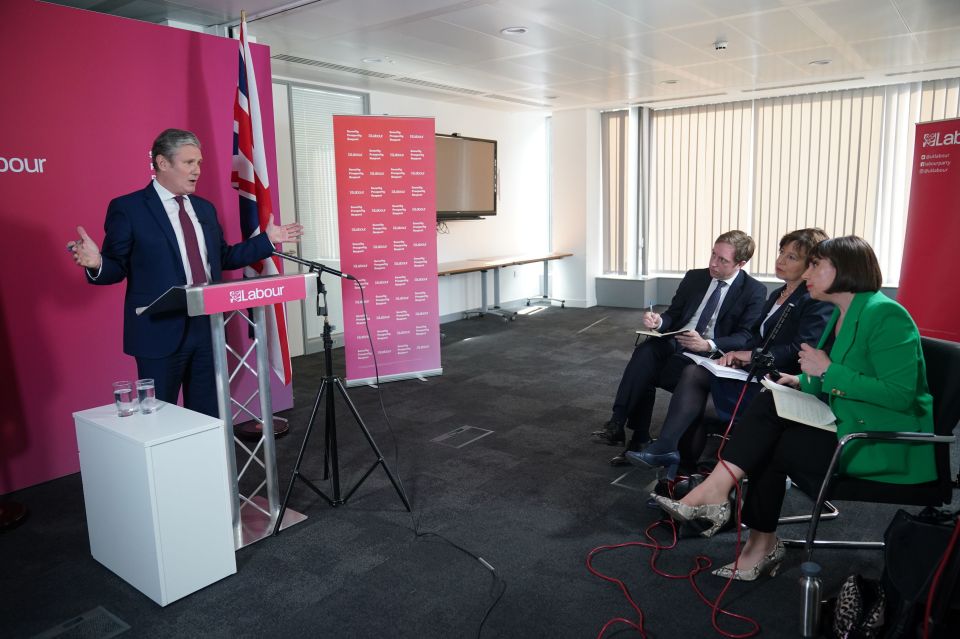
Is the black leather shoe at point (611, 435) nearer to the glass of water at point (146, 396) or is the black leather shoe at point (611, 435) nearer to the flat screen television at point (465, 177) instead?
the glass of water at point (146, 396)

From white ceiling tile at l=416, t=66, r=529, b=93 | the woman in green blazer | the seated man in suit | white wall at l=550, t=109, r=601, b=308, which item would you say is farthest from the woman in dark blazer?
white wall at l=550, t=109, r=601, b=308

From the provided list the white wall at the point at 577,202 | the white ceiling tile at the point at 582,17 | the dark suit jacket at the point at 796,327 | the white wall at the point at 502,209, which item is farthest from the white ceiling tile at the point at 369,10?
the white wall at the point at 577,202

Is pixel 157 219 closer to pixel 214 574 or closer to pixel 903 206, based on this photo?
pixel 214 574

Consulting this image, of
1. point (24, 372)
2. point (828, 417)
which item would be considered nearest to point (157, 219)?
A: point (24, 372)

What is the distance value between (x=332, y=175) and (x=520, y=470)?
414 centimetres

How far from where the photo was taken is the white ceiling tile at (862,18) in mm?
4199

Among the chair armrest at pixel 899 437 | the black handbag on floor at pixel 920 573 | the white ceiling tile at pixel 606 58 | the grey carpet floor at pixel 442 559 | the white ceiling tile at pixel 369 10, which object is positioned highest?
the white ceiling tile at pixel 606 58

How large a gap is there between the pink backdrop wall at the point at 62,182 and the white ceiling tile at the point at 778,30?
3600 millimetres

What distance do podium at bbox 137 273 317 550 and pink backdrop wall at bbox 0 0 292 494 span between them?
119 centimetres

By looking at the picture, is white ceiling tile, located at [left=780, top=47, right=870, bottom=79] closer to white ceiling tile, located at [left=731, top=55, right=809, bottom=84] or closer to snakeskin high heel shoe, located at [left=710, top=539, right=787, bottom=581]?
white ceiling tile, located at [left=731, top=55, right=809, bottom=84]

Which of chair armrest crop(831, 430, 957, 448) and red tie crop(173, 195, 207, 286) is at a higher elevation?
red tie crop(173, 195, 207, 286)

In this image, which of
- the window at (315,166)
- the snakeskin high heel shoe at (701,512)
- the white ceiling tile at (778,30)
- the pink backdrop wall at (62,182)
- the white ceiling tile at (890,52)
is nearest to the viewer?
the snakeskin high heel shoe at (701,512)

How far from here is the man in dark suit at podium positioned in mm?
2748

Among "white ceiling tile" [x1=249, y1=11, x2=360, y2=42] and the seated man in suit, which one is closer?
the seated man in suit
